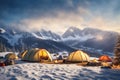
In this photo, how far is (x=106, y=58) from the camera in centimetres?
5766

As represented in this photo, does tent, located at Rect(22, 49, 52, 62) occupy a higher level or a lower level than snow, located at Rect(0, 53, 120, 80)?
higher

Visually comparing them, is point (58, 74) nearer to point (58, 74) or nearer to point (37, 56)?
point (58, 74)

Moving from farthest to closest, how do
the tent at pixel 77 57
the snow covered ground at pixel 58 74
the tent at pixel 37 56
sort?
1. the tent at pixel 77 57
2. the tent at pixel 37 56
3. the snow covered ground at pixel 58 74

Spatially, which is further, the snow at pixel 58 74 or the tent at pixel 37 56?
the tent at pixel 37 56

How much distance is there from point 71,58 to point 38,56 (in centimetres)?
763

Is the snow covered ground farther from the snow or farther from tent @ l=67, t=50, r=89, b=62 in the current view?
tent @ l=67, t=50, r=89, b=62

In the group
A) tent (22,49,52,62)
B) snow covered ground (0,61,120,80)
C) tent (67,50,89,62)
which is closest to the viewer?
snow covered ground (0,61,120,80)

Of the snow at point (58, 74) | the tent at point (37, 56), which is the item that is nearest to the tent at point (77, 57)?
the tent at point (37, 56)

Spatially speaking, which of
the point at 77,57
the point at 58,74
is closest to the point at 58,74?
the point at 58,74

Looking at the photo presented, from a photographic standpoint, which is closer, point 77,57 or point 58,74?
point 58,74

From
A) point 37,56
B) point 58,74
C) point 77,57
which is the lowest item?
point 58,74

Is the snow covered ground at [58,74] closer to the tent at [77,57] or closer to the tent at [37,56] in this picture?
the tent at [37,56]

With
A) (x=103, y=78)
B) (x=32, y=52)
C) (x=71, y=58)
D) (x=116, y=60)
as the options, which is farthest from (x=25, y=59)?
(x=103, y=78)

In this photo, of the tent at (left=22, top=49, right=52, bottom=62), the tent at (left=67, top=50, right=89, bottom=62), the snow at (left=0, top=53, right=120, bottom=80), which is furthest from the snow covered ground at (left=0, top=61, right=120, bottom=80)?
the tent at (left=67, top=50, right=89, bottom=62)
